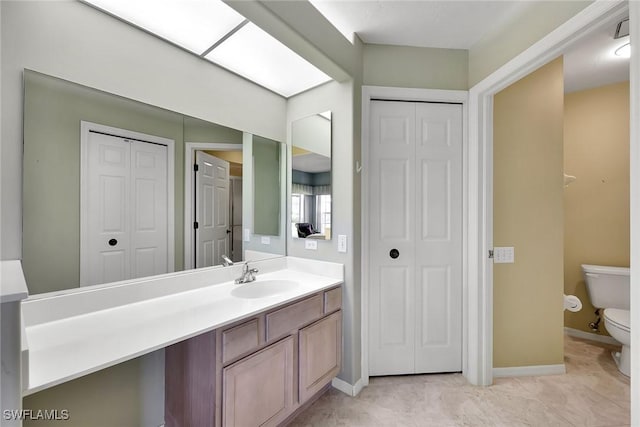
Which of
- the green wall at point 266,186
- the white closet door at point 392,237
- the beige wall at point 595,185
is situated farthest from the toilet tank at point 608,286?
the green wall at point 266,186

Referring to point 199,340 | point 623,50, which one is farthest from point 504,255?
point 199,340

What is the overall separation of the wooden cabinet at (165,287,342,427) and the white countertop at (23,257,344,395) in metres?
0.10

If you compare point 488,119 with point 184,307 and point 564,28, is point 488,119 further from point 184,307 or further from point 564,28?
point 184,307

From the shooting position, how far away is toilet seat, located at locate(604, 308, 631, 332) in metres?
2.02

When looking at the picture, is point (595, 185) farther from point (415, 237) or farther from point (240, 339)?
point (240, 339)

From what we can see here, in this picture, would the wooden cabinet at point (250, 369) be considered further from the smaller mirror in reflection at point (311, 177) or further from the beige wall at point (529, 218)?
the beige wall at point (529, 218)

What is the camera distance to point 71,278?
118 centimetres

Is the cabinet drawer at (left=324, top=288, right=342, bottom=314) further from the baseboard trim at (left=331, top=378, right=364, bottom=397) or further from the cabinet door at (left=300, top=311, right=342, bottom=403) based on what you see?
the baseboard trim at (left=331, top=378, right=364, bottom=397)

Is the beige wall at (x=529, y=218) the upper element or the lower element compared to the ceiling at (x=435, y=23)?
lower

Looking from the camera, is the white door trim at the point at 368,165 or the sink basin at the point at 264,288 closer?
the sink basin at the point at 264,288

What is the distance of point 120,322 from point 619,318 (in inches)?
134

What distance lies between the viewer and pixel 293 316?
1.50 m

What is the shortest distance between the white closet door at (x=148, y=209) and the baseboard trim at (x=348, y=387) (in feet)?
4.73

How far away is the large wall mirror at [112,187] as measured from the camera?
1.11 meters
